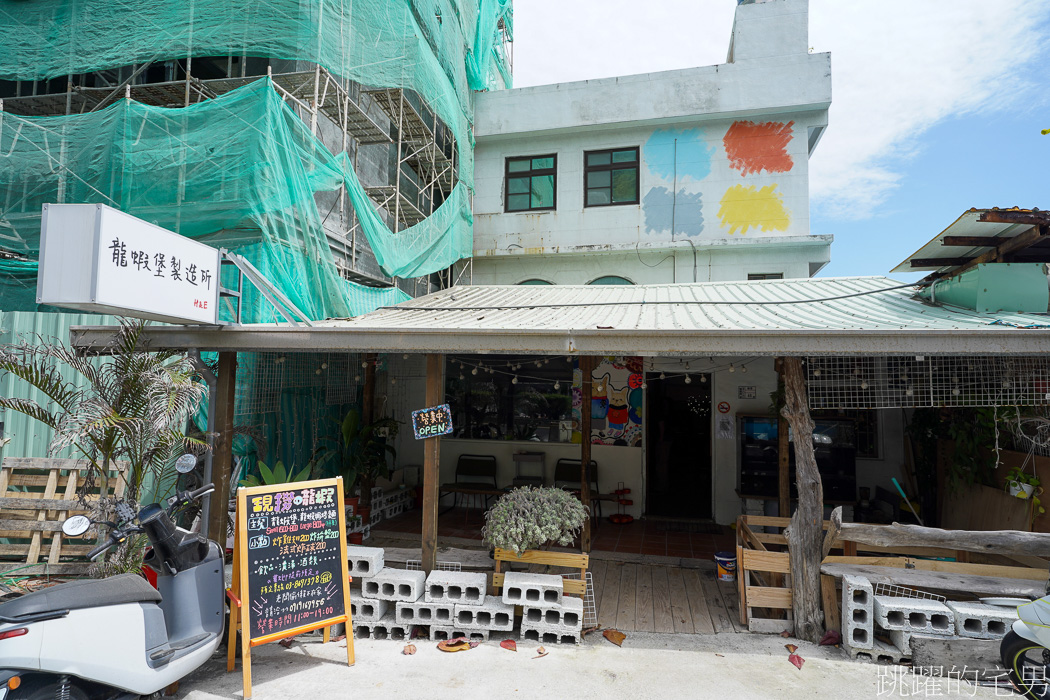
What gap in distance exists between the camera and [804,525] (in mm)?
4926

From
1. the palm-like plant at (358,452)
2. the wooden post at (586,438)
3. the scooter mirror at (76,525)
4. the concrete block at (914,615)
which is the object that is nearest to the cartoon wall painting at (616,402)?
the wooden post at (586,438)

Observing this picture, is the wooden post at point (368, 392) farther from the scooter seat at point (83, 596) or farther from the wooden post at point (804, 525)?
the wooden post at point (804, 525)

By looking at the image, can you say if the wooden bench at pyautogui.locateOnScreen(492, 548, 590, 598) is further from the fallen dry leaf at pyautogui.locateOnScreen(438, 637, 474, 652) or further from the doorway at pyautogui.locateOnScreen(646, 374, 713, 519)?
the doorway at pyautogui.locateOnScreen(646, 374, 713, 519)

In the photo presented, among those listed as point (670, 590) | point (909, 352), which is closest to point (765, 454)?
point (670, 590)

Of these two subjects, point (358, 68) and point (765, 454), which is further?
point (765, 454)

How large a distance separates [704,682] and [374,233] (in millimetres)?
6121

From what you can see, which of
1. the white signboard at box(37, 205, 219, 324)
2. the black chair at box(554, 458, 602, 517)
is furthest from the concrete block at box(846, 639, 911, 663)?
the white signboard at box(37, 205, 219, 324)

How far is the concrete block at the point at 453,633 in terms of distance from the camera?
4727 millimetres

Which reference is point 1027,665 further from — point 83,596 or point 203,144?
point 203,144

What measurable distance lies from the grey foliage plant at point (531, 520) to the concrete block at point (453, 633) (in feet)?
2.49

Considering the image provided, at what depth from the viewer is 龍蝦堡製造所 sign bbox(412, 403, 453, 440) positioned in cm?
510

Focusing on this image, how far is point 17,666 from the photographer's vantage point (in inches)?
116

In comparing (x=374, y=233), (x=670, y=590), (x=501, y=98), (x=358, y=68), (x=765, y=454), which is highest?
(x=501, y=98)

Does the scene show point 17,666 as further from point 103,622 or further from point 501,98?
point 501,98
